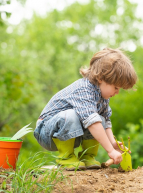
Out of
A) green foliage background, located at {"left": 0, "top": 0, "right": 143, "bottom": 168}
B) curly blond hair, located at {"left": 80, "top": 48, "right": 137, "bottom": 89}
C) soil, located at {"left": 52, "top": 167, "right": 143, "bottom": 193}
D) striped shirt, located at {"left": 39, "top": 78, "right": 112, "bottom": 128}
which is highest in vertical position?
green foliage background, located at {"left": 0, "top": 0, "right": 143, "bottom": 168}

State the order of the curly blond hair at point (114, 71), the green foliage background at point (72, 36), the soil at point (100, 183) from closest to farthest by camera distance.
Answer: the soil at point (100, 183) < the curly blond hair at point (114, 71) < the green foliage background at point (72, 36)

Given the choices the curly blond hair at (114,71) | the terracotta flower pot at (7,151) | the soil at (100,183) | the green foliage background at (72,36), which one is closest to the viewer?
the soil at (100,183)

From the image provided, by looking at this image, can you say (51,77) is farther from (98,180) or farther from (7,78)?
(98,180)

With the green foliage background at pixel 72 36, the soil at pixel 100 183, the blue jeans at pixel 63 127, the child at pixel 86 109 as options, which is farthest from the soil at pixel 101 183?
the green foliage background at pixel 72 36

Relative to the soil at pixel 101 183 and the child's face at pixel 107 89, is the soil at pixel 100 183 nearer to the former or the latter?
the soil at pixel 101 183

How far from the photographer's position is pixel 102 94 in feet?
7.43

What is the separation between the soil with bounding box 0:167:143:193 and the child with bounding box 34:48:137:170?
16cm

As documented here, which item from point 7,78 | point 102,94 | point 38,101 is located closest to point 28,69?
point 38,101

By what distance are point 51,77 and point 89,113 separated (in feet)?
53.3

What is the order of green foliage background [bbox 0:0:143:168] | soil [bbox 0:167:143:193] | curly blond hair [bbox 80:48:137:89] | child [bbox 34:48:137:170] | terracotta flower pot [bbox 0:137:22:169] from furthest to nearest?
1. green foliage background [bbox 0:0:143:168]
2. curly blond hair [bbox 80:48:137:89]
3. child [bbox 34:48:137:170]
4. terracotta flower pot [bbox 0:137:22:169]
5. soil [bbox 0:167:143:193]

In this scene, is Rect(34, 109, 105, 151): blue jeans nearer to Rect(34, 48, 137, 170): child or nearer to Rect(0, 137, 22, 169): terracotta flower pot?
Rect(34, 48, 137, 170): child

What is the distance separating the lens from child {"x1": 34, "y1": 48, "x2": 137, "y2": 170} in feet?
6.77

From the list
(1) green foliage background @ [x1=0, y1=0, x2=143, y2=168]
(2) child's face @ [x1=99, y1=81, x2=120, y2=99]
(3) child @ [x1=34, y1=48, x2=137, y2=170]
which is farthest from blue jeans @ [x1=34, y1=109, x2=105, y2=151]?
(1) green foliage background @ [x1=0, y1=0, x2=143, y2=168]

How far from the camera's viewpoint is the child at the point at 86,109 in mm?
2064
